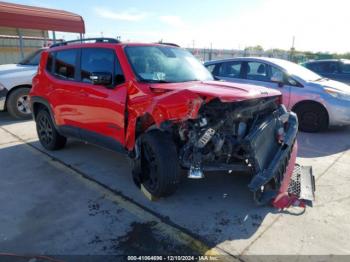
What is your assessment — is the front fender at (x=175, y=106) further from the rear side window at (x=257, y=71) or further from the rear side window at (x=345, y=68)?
the rear side window at (x=345, y=68)

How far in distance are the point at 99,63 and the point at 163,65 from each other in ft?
3.06

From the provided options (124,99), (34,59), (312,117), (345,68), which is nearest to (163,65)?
(124,99)

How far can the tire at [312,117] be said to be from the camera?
685 centimetres

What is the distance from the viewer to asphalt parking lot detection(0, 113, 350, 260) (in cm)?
292

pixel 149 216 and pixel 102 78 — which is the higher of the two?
pixel 102 78

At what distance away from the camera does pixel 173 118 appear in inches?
131

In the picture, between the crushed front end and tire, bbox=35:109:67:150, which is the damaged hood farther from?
tire, bbox=35:109:67:150

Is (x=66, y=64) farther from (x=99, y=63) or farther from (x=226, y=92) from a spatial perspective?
(x=226, y=92)

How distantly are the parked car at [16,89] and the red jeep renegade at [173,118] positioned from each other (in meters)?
4.02

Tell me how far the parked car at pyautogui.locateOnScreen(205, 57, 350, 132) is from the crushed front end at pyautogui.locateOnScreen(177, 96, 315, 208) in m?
3.18

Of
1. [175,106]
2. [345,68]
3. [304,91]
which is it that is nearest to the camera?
[175,106]

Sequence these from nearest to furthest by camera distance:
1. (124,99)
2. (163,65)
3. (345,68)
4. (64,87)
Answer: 1. (124,99)
2. (163,65)
3. (64,87)
4. (345,68)

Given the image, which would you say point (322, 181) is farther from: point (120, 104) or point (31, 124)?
point (31, 124)

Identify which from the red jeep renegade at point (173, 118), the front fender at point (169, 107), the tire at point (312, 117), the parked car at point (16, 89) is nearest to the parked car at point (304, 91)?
the tire at point (312, 117)
